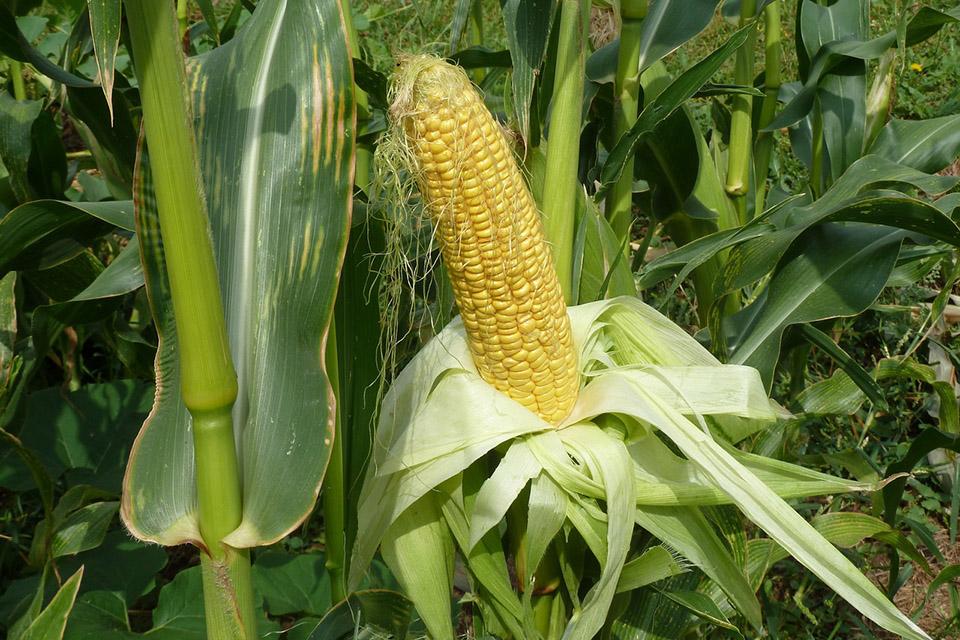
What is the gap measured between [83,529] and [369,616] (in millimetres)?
569

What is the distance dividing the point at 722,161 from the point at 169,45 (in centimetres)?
162

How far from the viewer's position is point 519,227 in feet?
3.15

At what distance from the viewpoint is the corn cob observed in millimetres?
886

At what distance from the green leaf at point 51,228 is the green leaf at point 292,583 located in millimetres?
706

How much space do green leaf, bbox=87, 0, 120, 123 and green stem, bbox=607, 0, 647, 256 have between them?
34.2 inches

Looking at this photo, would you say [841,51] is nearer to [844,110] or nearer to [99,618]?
[844,110]

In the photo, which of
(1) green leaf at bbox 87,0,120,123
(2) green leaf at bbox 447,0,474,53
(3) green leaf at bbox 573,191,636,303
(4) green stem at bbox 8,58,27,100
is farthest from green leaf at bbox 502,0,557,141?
(4) green stem at bbox 8,58,27,100

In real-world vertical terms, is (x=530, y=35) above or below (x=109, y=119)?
above

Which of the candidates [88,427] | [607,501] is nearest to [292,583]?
[88,427]

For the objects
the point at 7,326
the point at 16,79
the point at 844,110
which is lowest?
the point at 7,326

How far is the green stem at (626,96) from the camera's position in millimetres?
1368

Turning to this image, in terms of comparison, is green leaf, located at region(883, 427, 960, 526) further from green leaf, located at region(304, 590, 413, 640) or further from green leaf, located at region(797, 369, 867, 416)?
green leaf, located at region(304, 590, 413, 640)

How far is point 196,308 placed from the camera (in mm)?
761

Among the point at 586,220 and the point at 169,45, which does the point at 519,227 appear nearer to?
the point at 586,220
